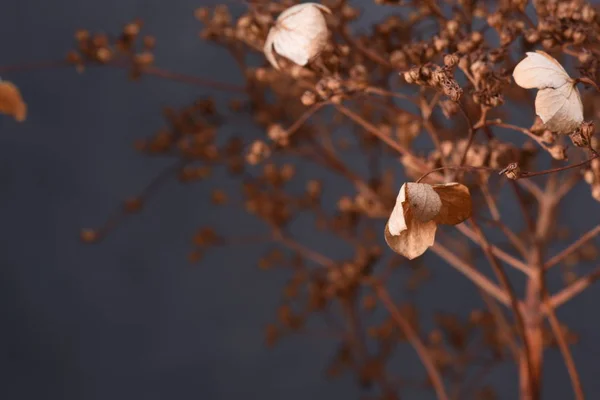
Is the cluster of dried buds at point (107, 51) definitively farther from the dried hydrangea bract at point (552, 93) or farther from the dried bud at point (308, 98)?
the dried hydrangea bract at point (552, 93)

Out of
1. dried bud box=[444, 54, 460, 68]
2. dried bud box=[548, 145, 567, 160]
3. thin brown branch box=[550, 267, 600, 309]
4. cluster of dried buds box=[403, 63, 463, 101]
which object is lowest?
thin brown branch box=[550, 267, 600, 309]

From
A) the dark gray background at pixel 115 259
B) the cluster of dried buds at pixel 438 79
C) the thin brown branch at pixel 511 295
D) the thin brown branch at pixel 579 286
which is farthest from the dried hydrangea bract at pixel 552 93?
the dark gray background at pixel 115 259

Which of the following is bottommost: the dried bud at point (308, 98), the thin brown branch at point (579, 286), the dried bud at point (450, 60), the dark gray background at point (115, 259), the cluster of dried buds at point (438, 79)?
the dark gray background at point (115, 259)

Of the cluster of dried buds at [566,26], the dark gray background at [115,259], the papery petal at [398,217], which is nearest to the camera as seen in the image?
the papery petal at [398,217]

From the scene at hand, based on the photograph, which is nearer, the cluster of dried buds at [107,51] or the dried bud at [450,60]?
the dried bud at [450,60]

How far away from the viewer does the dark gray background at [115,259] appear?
1.18 metres

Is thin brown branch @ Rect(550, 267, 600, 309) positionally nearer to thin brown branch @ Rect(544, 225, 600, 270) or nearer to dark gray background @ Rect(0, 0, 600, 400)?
thin brown branch @ Rect(544, 225, 600, 270)

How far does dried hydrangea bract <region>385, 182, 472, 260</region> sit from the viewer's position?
424 millimetres

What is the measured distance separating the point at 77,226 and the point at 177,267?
0.66 feet

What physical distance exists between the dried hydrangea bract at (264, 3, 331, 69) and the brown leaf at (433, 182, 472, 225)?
0.15m

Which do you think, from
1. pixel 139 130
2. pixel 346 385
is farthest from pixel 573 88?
pixel 346 385

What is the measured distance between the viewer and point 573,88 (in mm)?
435

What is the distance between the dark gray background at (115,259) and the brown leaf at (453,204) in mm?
814

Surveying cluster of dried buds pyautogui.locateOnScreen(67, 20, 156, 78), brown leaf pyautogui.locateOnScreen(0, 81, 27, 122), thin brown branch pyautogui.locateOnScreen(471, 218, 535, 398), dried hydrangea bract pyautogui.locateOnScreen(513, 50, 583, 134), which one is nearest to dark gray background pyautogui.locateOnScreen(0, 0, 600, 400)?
cluster of dried buds pyautogui.locateOnScreen(67, 20, 156, 78)
